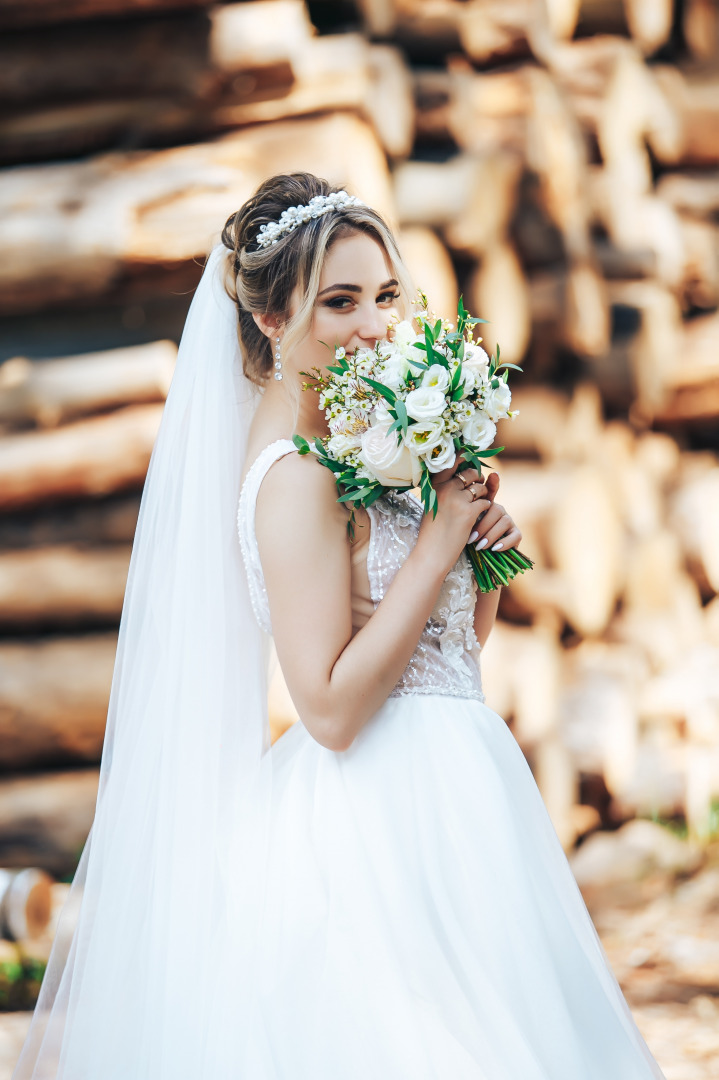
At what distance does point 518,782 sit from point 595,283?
4.18 m

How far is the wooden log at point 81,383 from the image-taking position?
3.88 m

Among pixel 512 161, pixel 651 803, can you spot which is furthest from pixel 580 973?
pixel 512 161

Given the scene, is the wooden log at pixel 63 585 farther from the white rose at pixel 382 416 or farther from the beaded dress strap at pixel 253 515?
the white rose at pixel 382 416

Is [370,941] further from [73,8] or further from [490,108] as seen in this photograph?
[490,108]

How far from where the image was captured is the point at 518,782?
222 centimetres

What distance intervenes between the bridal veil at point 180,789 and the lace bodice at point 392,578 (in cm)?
16

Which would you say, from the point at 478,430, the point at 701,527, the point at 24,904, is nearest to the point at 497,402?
the point at 478,430

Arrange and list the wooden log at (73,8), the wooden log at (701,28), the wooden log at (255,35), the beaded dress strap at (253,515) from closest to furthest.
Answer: the beaded dress strap at (253,515), the wooden log at (255,35), the wooden log at (73,8), the wooden log at (701,28)

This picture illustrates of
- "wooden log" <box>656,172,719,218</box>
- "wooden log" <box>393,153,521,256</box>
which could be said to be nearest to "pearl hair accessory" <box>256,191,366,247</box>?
"wooden log" <box>393,153,521,256</box>

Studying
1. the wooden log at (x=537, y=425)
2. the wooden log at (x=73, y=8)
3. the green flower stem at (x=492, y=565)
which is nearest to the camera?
the green flower stem at (x=492, y=565)

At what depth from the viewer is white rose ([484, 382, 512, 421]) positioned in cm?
200

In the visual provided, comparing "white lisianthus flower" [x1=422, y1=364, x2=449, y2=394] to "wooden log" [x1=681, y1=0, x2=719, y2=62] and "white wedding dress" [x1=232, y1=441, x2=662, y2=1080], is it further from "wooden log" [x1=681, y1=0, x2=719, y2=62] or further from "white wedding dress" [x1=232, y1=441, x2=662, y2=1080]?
"wooden log" [x1=681, y1=0, x2=719, y2=62]

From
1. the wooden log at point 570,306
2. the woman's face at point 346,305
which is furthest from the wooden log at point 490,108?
the woman's face at point 346,305

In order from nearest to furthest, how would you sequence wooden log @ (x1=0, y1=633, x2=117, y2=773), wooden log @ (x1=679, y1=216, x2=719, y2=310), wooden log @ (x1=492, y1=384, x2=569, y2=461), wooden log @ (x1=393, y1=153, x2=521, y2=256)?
wooden log @ (x1=0, y1=633, x2=117, y2=773), wooden log @ (x1=393, y1=153, x2=521, y2=256), wooden log @ (x1=492, y1=384, x2=569, y2=461), wooden log @ (x1=679, y1=216, x2=719, y2=310)
